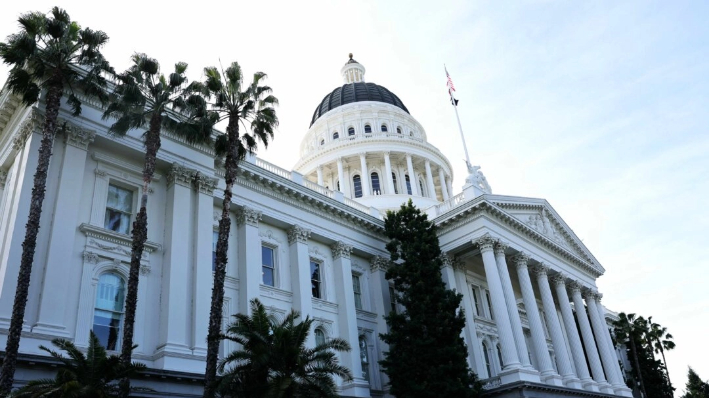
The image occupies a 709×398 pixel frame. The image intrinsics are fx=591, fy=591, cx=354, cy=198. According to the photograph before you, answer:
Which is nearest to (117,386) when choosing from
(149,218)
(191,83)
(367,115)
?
(149,218)

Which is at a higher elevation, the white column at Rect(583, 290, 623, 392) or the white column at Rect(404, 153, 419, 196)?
the white column at Rect(404, 153, 419, 196)

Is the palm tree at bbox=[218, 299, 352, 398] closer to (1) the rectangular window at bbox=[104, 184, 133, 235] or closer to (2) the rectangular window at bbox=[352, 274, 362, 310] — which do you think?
(1) the rectangular window at bbox=[104, 184, 133, 235]

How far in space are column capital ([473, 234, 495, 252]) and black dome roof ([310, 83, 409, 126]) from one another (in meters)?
31.8

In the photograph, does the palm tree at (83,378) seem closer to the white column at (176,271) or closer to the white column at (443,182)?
the white column at (176,271)

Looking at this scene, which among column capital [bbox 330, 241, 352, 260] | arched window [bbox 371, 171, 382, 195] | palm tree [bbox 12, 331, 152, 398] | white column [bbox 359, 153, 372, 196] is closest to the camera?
palm tree [bbox 12, 331, 152, 398]

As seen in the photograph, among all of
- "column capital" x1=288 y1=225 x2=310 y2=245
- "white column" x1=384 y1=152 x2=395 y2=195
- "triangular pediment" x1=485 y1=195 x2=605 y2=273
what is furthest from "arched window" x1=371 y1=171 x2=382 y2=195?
"column capital" x1=288 y1=225 x2=310 y2=245

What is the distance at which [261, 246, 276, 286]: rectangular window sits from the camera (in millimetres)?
27969

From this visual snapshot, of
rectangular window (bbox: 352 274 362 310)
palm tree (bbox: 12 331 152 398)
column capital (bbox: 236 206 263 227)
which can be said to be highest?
column capital (bbox: 236 206 263 227)

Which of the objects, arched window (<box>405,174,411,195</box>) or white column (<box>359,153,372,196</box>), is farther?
arched window (<box>405,174,411,195</box>)

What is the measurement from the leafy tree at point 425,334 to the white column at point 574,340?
11.8 m

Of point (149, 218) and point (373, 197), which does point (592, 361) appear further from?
point (149, 218)

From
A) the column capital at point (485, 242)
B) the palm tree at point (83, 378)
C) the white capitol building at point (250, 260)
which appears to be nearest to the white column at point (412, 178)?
the white capitol building at point (250, 260)

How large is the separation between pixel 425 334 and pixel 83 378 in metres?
16.2

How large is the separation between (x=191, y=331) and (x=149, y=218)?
4.56 m
